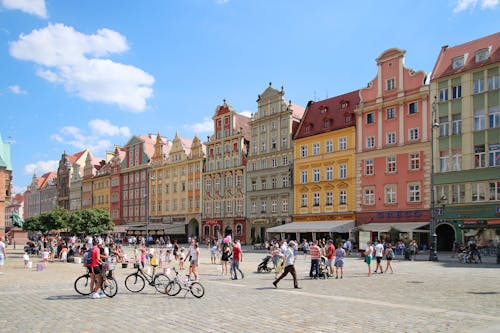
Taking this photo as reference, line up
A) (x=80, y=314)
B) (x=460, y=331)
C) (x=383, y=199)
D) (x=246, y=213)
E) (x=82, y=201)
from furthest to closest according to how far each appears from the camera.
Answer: (x=82, y=201), (x=246, y=213), (x=383, y=199), (x=80, y=314), (x=460, y=331)

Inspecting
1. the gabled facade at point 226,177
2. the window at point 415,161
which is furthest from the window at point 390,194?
the gabled facade at point 226,177

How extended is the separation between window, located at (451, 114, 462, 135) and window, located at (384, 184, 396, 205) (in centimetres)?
774

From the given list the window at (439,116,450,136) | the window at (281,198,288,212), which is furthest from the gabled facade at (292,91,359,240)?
the window at (439,116,450,136)

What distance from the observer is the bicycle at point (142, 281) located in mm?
16453

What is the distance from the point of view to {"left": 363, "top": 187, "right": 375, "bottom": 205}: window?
4994cm

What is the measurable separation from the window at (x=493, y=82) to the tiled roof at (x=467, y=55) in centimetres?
122

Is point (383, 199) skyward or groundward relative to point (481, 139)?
groundward

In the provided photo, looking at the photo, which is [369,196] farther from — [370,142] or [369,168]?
[370,142]

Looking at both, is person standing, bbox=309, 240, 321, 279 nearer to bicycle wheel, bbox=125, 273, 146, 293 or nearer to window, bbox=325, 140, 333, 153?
bicycle wheel, bbox=125, 273, 146, 293

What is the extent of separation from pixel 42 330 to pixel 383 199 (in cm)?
4207

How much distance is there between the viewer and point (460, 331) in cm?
1027

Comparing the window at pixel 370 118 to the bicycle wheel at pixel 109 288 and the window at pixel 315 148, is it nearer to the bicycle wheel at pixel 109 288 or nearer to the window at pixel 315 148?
the window at pixel 315 148

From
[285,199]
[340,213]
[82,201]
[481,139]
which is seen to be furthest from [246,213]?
[82,201]

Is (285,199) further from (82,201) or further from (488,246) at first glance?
(82,201)
